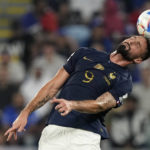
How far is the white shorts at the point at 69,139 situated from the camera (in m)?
4.96

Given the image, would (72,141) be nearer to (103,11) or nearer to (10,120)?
(10,120)

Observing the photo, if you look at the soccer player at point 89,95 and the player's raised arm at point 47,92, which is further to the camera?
the player's raised arm at point 47,92

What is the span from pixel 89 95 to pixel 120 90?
303 millimetres

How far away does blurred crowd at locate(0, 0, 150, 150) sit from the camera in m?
8.02

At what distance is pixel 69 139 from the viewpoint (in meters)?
4.96

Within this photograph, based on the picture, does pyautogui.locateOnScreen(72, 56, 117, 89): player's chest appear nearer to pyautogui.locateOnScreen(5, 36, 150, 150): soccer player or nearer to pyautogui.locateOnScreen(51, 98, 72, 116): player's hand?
pyautogui.locateOnScreen(5, 36, 150, 150): soccer player

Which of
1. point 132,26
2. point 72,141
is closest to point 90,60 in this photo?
point 72,141

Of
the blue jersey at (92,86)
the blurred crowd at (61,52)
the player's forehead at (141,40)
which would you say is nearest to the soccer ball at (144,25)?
the player's forehead at (141,40)

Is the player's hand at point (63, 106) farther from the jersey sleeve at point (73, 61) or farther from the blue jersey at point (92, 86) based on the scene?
the jersey sleeve at point (73, 61)

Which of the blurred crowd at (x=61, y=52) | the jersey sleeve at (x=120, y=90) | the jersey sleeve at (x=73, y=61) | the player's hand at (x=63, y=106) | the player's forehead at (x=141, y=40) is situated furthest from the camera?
the blurred crowd at (x=61, y=52)

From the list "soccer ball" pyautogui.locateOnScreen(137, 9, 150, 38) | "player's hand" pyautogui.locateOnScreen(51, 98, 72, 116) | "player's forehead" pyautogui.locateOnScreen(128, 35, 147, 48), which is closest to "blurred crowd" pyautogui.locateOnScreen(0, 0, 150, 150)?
"soccer ball" pyautogui.locateOnScreen(137, 9, 150, 38)

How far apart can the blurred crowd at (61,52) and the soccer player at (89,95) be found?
110 inches

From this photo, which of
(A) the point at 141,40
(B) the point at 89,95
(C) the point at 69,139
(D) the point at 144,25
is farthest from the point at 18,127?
(D) the point at 144,25

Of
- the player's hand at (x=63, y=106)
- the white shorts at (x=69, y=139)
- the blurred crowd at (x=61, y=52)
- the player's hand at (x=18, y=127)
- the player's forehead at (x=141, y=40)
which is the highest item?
the player's forehead at (x=141, y=40)
